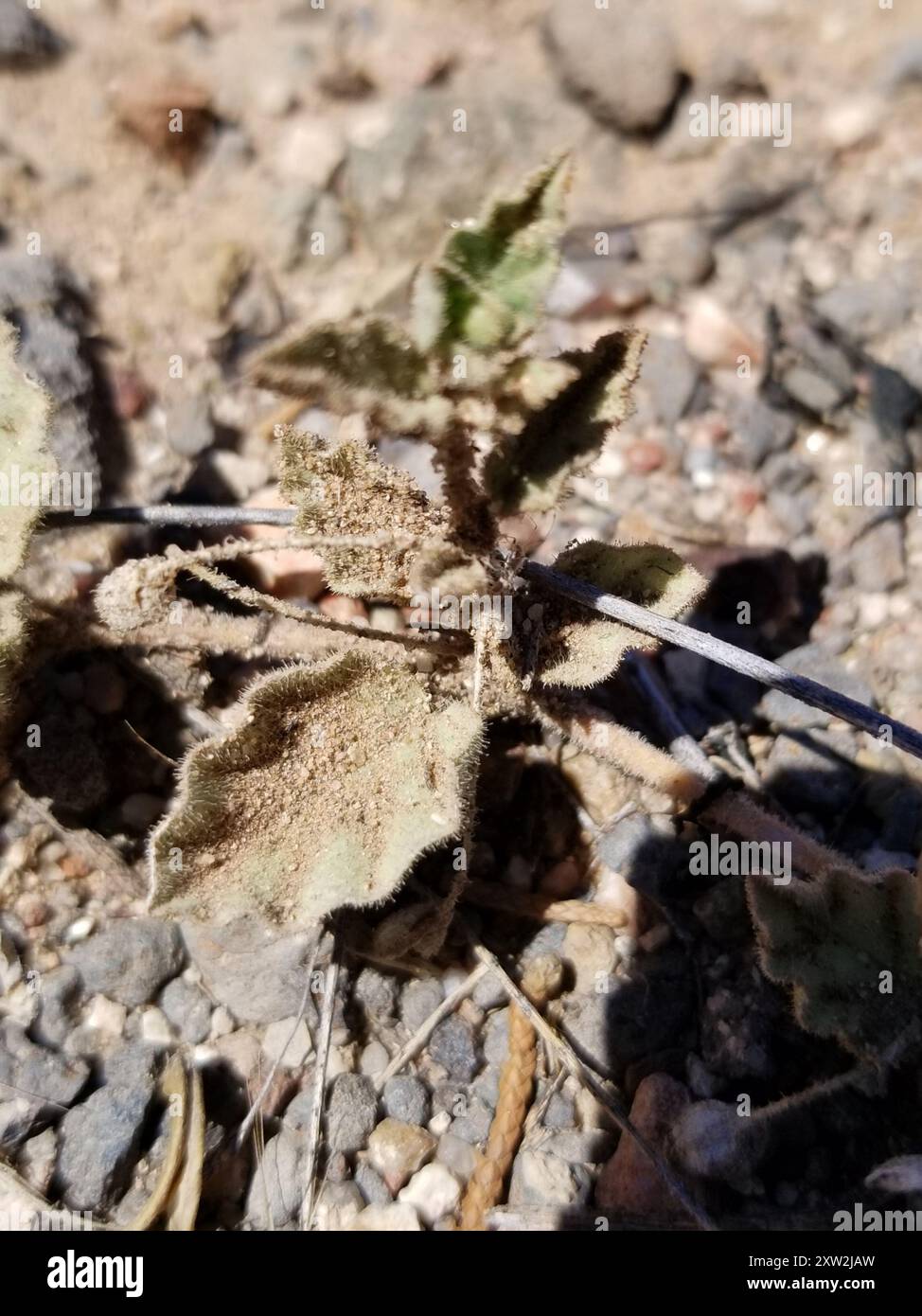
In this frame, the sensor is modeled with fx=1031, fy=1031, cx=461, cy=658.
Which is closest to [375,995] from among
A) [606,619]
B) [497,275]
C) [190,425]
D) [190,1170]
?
[190,1170]

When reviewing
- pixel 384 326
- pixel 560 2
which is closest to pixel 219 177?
pixel 560 2

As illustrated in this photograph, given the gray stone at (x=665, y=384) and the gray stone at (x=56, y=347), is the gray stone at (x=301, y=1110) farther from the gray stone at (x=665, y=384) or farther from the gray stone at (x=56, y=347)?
the gray stone at (x=665, y=384)

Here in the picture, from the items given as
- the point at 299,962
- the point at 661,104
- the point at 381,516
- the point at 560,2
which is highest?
the point at 560,2

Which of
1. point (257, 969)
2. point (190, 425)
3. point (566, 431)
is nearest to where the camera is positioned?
point (566, 431)

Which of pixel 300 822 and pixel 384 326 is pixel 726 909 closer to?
pixel 300 822

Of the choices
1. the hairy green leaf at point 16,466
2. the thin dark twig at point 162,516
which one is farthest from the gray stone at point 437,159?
the hairy green leaf at point 16,466

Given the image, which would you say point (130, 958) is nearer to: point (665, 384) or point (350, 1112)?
point (350, 1112)
